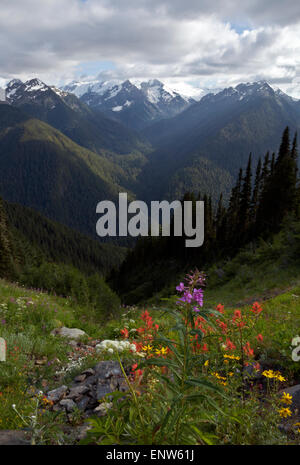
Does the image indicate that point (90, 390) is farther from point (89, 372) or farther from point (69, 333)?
point (69, 333)

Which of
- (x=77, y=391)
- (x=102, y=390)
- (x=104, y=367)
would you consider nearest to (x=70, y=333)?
(x=104, y=367)

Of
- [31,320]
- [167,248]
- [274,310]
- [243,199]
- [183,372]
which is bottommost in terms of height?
[167,248]

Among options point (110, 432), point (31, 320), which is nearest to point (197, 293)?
point (110, 432)

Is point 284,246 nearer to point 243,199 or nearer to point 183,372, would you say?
point 183,372

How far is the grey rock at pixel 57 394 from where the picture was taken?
14.4 ft

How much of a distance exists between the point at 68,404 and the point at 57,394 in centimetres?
50

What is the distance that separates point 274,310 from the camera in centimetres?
780

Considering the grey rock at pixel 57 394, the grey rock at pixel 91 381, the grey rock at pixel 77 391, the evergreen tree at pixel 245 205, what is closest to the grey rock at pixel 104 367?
the grey rock at pixel 91 381

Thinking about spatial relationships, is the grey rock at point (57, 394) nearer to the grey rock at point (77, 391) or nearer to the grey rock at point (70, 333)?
the grey rock at point (77, 391)

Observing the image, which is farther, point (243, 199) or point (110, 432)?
point (243, 199)

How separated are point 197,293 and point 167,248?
239 feet

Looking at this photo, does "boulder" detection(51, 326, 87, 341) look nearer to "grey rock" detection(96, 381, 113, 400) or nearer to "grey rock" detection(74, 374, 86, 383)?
"grey rock" detection(74, 374, 86, 383)

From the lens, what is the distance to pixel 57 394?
4520mm
